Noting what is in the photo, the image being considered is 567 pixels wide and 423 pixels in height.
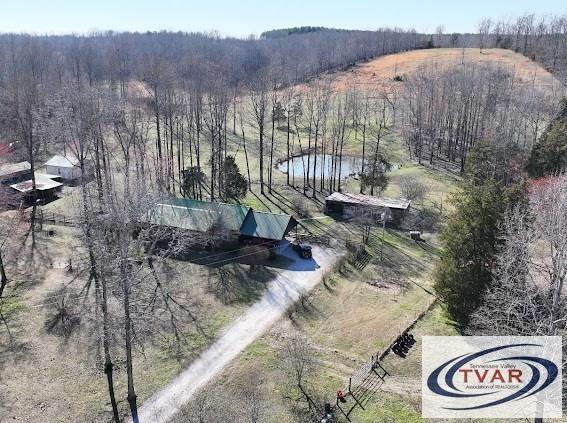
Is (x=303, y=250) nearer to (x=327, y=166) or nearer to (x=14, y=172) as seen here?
(x=327, y=166)

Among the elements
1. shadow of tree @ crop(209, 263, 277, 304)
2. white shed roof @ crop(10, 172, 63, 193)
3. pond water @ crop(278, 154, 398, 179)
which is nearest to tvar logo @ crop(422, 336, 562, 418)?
shadow of tree @ crop(209, 263, 277, 304)

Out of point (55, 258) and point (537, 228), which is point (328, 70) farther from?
point (537, 228)

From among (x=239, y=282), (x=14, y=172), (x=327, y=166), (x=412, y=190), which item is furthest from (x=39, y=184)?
(x=412, y=190)

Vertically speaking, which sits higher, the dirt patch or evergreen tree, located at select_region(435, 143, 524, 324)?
evergreen tree, located at select_region(435, 143, 524, 324)

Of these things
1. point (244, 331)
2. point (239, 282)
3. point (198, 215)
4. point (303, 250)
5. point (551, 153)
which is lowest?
point (244, 331)

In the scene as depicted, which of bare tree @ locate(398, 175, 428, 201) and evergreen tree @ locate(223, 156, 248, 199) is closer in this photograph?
evergreen tree @ locate(223, 156, 248, 199)

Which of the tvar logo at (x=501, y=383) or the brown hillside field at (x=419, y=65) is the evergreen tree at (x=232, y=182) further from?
the brown hillside field at (x=419, y=65)

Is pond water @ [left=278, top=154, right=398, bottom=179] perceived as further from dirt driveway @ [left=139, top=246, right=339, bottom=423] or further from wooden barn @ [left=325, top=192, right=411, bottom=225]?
dirt driveway @ [left=139, top=246, right=339, bottom=423]

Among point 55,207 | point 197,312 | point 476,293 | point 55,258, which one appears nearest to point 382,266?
point 476,293
